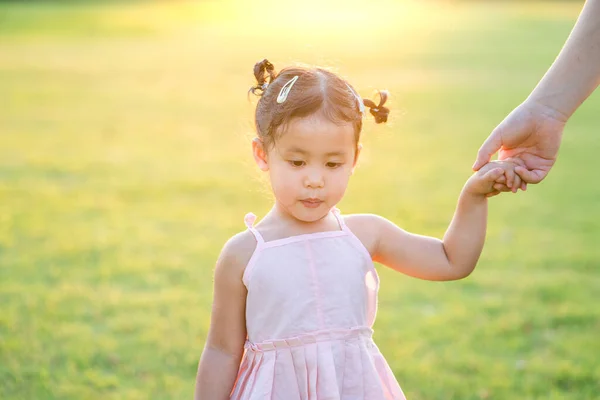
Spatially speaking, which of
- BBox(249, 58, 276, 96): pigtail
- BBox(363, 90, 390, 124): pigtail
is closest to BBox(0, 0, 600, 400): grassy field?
BBox(363, 90, 390, 124): pigtail

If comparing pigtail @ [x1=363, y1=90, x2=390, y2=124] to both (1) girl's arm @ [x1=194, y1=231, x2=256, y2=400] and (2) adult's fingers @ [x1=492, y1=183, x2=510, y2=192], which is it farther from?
(1) girl's arm @ [x1=194, y1=231, x2=256, y2=400]

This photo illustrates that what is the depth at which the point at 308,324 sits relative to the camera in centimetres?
241

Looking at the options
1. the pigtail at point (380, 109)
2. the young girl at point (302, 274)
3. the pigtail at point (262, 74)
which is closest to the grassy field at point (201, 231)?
the pigtail at point (380, 109)

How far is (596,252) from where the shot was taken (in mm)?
6453

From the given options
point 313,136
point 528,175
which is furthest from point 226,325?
point 528,175

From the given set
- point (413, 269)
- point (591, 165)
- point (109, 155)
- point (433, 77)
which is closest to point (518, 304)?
point (413, 269)

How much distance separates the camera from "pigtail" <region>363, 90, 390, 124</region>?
263 centimetres

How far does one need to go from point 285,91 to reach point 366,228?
47cm

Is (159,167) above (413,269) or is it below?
below

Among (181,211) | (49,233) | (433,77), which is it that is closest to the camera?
(49,233)

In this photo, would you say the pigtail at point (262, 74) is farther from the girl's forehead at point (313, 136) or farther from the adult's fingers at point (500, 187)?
the adult's fingers at point (500, 187)

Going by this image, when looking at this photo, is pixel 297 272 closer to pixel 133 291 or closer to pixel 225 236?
pixel 133 291

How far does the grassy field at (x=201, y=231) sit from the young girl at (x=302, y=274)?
0.99ft

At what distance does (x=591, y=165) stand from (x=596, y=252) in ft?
11.8
